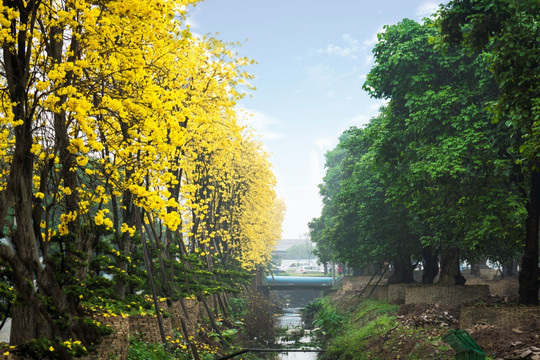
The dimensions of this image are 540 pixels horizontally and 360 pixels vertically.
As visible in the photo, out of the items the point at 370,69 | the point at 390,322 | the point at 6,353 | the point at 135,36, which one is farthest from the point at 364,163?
the point at 6,353

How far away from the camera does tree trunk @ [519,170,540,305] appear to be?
1702cm

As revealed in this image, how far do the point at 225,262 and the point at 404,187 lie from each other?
776 inches

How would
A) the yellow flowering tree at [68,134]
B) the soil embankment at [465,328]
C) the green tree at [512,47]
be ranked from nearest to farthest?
the yellow flowering tree at [68,134] → the green tree at [512,47] → the soil embankment at [465,328]

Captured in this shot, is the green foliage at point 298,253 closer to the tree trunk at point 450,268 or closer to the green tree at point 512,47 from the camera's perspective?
the tree trunk at point 450,268

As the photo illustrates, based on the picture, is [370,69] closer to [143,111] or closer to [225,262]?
[143,111]

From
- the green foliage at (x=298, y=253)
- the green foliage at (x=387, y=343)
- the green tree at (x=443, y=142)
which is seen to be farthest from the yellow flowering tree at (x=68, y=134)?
the green foliage at (x=298, y=253)

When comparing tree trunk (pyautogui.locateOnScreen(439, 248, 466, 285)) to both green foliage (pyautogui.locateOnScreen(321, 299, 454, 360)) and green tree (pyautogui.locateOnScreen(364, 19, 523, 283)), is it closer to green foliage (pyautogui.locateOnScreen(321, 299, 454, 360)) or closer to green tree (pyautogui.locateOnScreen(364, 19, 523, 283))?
green tree (pyautogui.locateOnScreen(364, 19, 523, 283))

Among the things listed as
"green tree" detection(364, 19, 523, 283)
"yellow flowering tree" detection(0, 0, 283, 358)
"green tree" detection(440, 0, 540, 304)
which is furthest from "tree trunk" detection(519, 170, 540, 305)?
"yellow flowering tree" detection(0, 0, 283, 358)

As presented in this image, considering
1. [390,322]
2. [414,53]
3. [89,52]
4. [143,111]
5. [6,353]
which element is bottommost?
[390,322]

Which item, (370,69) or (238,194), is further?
(238,194)

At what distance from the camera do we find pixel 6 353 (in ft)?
28.3

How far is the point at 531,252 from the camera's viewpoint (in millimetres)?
17250

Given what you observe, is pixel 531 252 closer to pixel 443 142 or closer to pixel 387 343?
pixel 443 142

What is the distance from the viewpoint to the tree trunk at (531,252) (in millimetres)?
→ 17016
